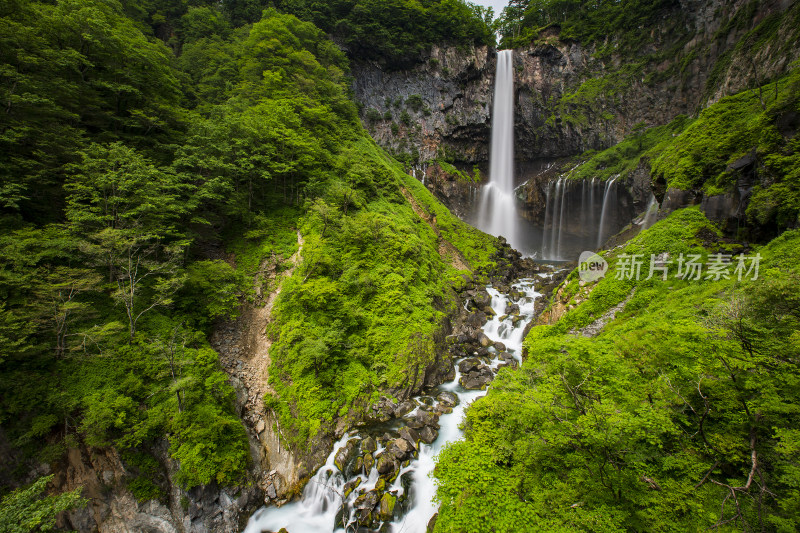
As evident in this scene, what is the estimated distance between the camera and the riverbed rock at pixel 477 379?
40.3 ft

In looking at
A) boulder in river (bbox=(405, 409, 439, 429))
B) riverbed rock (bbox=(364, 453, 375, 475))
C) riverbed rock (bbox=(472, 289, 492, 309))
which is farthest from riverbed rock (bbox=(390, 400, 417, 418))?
riverbed rock (bbox=(472, 289, 492, 309))

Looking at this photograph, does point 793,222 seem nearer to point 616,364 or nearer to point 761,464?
point 616,364

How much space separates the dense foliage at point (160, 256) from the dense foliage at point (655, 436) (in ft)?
20.5

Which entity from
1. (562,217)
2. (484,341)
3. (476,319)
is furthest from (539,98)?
(484,341)

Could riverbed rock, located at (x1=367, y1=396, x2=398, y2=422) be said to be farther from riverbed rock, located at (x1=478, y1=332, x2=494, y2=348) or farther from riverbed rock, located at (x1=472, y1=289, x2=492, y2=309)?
riverbed rock, located at (x1=472, y1=289, x2=492, y2=309)

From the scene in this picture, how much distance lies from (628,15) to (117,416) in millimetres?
55477

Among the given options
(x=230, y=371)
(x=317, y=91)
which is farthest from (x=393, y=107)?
(x=230, y=371)

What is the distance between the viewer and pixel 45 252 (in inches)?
320

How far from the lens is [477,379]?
12.6 m

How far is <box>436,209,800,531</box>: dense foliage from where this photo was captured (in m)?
3.87

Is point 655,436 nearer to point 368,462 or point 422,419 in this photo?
point 422,419

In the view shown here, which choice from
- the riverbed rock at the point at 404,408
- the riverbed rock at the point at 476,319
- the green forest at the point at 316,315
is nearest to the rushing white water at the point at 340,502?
the green forest at the point at 316,315

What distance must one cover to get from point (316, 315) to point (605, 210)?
3055 cm

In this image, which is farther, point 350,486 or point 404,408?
point 404,408
